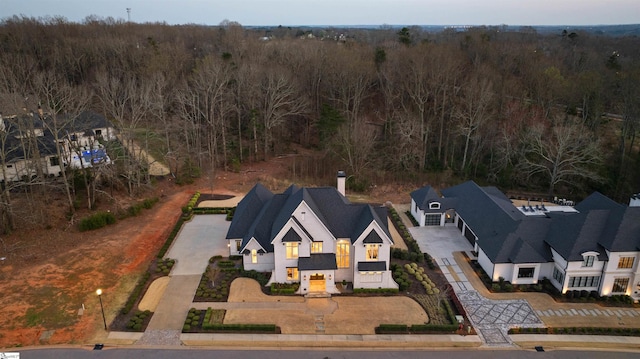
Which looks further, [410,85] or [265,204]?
[410,85]

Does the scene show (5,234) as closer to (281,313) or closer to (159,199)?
(159,199)

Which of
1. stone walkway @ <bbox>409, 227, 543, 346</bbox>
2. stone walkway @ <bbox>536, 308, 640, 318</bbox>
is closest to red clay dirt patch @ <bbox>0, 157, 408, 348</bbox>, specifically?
stone walkway @ <bbox>409, 227, 543, 346</bbox>

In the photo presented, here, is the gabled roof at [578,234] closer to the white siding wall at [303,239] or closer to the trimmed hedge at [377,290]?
the trimmed hedge at [377,290]

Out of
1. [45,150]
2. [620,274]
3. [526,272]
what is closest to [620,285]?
[620,274]

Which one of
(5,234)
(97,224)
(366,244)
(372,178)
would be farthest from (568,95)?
(5,234)

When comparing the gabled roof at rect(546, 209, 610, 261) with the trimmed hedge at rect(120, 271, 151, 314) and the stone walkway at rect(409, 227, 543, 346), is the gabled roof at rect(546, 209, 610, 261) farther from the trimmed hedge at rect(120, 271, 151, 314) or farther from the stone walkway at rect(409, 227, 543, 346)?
the trimmed hedge at rect(120, 271, 151, 314)

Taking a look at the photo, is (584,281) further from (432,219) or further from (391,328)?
(391,328)
